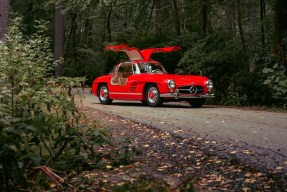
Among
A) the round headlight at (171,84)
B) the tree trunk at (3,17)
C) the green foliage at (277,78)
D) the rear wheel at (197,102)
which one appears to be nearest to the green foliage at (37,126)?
the tree trunk at (3,17)

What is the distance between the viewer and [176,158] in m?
6.21

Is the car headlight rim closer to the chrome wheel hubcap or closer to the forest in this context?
the forest

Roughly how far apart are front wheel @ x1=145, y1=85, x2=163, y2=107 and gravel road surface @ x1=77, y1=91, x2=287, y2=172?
2.59 metres

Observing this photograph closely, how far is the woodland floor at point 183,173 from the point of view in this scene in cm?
463

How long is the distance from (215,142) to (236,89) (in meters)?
8.63

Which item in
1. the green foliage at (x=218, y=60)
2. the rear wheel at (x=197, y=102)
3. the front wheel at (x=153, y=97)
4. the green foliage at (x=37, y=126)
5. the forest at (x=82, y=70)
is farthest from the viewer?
the green foliage at (x=218, y=60)

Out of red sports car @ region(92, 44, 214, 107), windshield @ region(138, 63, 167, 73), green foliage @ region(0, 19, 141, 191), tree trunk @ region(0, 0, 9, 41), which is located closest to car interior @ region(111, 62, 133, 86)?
red sports car @ region(92, 44, 214, 107)

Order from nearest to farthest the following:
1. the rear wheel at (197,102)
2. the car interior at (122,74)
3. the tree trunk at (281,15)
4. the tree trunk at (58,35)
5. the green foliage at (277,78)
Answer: the green foliage at (277,78), the rear wheel at (197,102), the tree trunk at (281,15), the car interior at (122,74), the tree trunk at (58,35)

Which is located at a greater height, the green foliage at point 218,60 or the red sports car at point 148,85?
the green foliage at point 218,60

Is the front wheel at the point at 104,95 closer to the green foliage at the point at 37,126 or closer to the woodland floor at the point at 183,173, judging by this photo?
the green foliage at the point at 37,126

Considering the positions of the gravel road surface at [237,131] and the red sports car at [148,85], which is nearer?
the gravel road surface at [237,131]

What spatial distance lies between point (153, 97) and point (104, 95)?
2.82 meters

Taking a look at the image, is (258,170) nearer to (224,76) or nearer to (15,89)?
(15,89)

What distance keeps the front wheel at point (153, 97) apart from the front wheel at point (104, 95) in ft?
7.36
